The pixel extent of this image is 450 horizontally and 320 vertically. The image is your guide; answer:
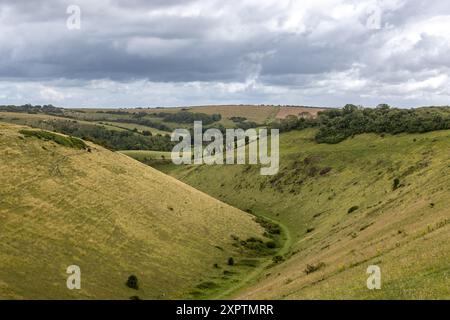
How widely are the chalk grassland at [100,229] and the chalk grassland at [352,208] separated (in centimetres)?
982

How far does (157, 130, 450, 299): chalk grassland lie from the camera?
28.3 m

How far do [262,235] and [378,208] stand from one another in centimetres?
2161

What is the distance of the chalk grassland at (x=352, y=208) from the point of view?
92.9 feet

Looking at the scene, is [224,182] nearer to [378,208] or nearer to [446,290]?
[378,208]

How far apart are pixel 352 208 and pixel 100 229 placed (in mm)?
39725

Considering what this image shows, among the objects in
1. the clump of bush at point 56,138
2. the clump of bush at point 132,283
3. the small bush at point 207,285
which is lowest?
the small bush at point 207,285

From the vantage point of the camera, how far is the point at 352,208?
76812 millimetres

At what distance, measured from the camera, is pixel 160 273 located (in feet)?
176

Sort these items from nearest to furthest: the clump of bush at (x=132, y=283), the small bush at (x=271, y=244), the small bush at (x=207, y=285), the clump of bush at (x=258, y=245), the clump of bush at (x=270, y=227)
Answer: the clump of bush at (x=132, y=283)
the small bush at (x=207, y=285)
the clump of bush at (x=258, y=245)
the small bush at (x=271, y=244)
the clump of bush at (x=270, y=227)

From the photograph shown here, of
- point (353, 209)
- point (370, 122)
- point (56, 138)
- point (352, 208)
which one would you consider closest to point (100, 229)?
point (56, 138)

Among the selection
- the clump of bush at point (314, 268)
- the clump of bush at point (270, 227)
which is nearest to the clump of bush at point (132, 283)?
the clump of bush at point (314, 268)

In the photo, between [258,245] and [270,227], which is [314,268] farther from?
[270,227]

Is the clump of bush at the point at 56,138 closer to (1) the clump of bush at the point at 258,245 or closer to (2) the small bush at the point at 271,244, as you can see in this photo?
(1) the clump of bush at the point at 258,245
